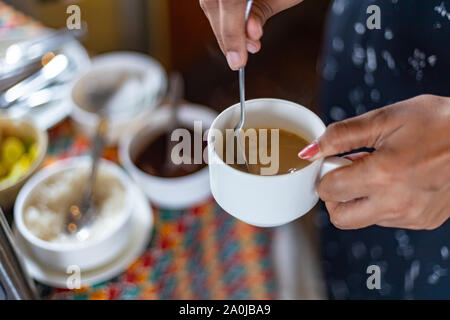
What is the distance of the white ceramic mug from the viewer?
346 millimetres

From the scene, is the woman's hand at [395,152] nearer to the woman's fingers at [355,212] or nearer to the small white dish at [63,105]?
Answer: the woman's fingers at [355,212]

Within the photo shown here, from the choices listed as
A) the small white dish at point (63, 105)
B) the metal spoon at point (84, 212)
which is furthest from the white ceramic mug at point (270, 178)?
the small white dish at point (63, 105)

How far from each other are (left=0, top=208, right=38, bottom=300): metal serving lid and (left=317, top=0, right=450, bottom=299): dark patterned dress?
0.96 feet

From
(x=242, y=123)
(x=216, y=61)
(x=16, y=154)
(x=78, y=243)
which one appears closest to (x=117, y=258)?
(x=78, y=243)

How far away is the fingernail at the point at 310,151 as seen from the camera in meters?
0.35

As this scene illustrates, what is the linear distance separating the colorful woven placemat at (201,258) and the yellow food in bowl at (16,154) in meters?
0.12

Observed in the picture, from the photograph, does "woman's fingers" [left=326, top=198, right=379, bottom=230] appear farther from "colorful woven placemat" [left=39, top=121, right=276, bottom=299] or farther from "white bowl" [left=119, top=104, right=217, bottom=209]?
"white bowl" [left=119, top=104, right=217, bottom=209]

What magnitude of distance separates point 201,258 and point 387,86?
0.36m

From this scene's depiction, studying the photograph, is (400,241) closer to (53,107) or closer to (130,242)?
(130,242)

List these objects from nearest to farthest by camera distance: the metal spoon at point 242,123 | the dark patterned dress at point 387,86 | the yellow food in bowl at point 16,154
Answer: the metal spoon at point 242,123 → the dark patterned dress at point 387,86 → the yellow food in bowl at point 16,154

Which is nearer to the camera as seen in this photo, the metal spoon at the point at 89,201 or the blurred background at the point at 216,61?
the blurred background at the point at 216,61

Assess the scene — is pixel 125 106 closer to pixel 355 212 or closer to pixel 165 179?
pixel 165 179

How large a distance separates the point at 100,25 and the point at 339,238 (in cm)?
92

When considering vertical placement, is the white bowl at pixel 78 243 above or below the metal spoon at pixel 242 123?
below
